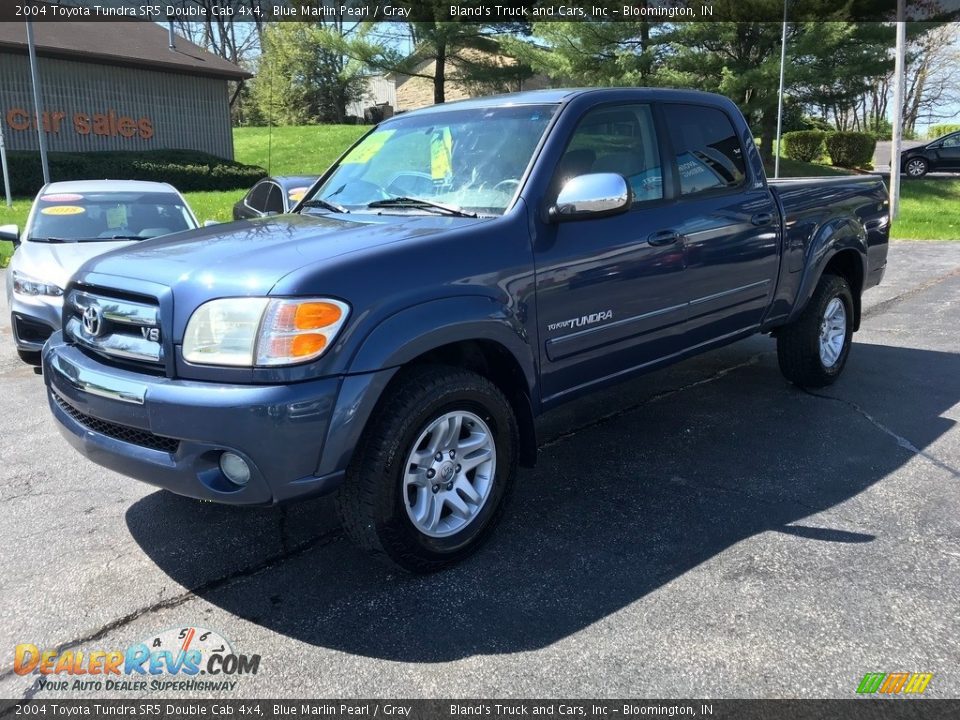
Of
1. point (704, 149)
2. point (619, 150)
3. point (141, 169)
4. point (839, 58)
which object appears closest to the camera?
point (619, 150)

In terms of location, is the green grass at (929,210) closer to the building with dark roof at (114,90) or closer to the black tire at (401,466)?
the black tire at (401,466)

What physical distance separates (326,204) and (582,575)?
7.45 ft

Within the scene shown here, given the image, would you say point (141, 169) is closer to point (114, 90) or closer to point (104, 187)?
point (114, 90)

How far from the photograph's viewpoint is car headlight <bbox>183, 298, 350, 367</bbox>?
2.70 m

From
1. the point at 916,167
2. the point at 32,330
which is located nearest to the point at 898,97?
the point at 916,167

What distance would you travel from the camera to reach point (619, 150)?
161 inches

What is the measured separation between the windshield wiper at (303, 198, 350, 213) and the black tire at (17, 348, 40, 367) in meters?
3.14

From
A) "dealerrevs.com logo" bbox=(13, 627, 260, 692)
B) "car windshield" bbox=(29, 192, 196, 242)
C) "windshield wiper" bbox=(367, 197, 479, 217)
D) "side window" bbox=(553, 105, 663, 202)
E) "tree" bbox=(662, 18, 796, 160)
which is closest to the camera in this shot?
"dealerrevs.com logo" bbox=(13, 627, 260, 692)

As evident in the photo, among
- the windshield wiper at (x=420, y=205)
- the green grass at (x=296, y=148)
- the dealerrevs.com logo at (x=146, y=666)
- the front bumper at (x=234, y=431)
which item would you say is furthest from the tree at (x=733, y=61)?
the dealerrevs.com logo at (x=146, y=666)

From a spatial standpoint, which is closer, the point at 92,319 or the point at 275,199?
the point at 92,319

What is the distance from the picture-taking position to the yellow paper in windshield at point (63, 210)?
7374 millimetres

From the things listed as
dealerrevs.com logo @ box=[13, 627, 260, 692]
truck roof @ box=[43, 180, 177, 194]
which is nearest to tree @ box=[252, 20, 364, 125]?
truck roof @ box=[43, 180, 177, 194]

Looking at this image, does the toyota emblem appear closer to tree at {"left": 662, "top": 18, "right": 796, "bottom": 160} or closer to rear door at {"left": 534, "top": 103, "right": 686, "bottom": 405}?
rear door at {"left": 534, "top": 103, "right": 686, "bottom": 405}

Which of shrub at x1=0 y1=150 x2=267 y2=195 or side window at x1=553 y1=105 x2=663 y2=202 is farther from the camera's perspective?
shrub at x1=0 y1=150 x2=267 y2=195
